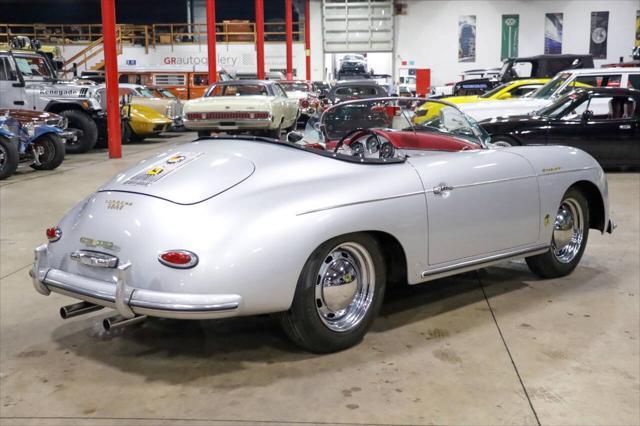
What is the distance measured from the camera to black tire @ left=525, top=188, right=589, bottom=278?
485cm

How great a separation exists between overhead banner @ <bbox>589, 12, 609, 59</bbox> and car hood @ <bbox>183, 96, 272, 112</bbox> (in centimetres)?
2386

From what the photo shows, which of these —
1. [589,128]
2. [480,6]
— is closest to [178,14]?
[480,6]

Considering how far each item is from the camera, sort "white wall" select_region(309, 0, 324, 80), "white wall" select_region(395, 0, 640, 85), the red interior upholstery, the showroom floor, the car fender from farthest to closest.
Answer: "white wall" select_region(309, 0, 324, 80) → "white wall" select_region(395, 0, 640, 85) → the red interior upholstery → the car fender → the showroom floor

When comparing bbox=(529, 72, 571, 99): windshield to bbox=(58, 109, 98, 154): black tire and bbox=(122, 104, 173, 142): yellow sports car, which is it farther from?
bbox=(58, 109, 98, 154): black tire

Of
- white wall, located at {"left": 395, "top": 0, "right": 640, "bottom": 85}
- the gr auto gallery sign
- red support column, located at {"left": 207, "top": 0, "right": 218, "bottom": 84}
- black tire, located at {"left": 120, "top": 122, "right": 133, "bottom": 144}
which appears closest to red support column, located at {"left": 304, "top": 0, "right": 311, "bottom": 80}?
the gr auto gallery sign

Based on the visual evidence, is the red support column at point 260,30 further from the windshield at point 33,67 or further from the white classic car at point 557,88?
the white classic car at point 557,88

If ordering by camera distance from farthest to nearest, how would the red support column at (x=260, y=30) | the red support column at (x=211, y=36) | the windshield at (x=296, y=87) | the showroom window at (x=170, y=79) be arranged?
1. the red support column at (x=260, y=30)
2. the showroom window at (x=170, y=79)
3. the windshield at (x=296, y=87)
4. the red support column at (x=211, y=36)

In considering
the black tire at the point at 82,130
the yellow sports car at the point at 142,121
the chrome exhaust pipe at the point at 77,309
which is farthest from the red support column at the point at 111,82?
the chrome exhaust pipe at the point at 77,309

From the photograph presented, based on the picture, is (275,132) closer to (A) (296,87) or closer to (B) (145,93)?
(B) (145,93)

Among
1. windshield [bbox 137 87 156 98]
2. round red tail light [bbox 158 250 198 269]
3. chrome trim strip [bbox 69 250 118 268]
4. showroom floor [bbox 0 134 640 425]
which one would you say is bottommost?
showroom floor [bbox 0 134 640 425]

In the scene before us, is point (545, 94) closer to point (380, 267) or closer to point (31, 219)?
point (31, 219)

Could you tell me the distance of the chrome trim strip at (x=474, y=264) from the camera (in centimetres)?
395

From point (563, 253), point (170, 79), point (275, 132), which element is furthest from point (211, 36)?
point (563, 253)

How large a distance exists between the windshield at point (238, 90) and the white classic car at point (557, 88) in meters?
4.81
